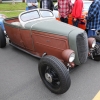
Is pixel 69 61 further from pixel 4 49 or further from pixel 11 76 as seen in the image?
pixel 4 49

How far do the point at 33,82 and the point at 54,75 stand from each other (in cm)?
63

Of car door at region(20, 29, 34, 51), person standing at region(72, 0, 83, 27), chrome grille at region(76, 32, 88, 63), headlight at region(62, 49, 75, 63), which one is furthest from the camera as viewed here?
person standing at region(72, 0, 83, 27)

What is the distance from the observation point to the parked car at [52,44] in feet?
8.82

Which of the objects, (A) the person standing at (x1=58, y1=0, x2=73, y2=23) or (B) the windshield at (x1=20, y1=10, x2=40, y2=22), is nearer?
(B) the windshield at (x1=20, y1=10, x2=40, y2=22)

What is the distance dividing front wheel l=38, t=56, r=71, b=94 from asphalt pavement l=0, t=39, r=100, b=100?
15 cm

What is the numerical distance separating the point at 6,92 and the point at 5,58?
68.4 inches

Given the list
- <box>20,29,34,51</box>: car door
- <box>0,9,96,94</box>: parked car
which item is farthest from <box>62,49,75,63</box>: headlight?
<box>20,29,34,51</box>: car door

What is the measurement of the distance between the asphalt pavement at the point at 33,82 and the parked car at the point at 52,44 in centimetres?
23

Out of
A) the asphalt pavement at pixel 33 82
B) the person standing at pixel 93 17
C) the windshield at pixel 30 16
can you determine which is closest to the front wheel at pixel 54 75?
the asphalt pavement at pixel 33 82

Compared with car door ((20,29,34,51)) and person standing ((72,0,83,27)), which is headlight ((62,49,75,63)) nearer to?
car door ((20,29,34,51))

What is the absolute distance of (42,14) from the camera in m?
4.21

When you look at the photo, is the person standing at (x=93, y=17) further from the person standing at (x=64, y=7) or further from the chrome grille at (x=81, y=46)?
the chrome grille at (x=81, y=46)

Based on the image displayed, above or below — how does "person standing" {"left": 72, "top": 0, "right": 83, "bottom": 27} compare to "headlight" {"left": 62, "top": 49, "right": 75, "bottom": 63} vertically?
above

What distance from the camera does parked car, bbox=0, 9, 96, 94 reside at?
8.82 ft
